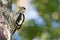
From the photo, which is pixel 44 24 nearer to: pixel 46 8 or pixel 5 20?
pixel 46 8

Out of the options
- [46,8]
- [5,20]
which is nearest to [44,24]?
[46,8]

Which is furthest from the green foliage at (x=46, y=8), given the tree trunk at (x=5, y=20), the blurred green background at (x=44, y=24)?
the tree trunk at (x=5, y=20)

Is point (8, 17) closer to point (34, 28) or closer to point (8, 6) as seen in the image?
point (8, 6)

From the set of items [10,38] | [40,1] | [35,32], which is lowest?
[35,32]

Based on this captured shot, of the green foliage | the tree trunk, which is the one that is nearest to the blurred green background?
the green foliage

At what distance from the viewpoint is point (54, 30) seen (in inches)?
152

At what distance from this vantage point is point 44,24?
13.0 ft

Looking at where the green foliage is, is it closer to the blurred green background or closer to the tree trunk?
the blurred green background

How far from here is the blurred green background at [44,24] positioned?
385cm

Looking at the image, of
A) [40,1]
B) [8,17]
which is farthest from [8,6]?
[40,1]

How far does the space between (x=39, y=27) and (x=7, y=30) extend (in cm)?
231

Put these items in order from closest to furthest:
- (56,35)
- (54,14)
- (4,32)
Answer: (4,32), (56,35), (54,14)

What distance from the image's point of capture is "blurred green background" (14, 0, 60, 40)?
3850mm

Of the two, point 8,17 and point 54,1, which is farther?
point 54,1
